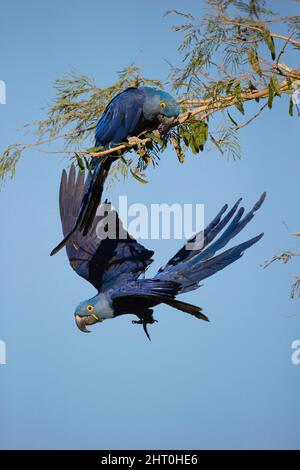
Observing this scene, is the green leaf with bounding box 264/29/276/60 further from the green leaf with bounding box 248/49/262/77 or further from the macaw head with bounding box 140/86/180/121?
the macaw head with bounding box 140/86/180/121

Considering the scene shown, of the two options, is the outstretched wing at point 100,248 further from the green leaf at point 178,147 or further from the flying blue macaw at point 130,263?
the green leaf at point 178,147

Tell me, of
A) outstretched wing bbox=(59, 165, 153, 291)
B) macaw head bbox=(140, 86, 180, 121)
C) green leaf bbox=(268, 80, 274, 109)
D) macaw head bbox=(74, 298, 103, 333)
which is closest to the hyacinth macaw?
macaw head bbox=(140, 86, 180, 121)

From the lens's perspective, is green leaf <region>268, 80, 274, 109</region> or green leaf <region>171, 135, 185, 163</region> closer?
green leaf <region>268, 80, 274, 109</region>

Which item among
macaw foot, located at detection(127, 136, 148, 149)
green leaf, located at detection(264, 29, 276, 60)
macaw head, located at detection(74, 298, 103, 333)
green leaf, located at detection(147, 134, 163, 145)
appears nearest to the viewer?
green leaf, located at detection(264, 29, 276, 60)

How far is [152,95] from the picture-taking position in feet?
8.07

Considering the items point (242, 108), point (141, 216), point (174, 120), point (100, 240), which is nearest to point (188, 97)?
point (174, 120)

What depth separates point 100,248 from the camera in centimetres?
271

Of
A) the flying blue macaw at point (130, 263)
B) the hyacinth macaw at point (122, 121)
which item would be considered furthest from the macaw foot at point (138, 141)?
the flying blue macaw at point (130, 263)

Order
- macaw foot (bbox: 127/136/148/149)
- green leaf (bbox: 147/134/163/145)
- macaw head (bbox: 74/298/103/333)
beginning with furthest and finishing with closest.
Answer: macaw head (bbox: 74/298/103/333) → macaw foot (bbox: 127/136/148/149) → green leaf (bbox: 147/134/163/145)

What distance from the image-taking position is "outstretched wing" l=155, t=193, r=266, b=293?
2.43 m

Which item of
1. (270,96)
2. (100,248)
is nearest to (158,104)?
(270,96)

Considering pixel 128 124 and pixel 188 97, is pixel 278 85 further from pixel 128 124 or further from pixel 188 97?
pixel 128 124

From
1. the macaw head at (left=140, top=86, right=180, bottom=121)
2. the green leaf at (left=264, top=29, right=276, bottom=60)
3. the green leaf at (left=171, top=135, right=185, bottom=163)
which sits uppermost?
the green leaf at (left=264, top=29, right=276, bottom=60)

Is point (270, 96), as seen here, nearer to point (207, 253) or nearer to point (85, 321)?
point (207, 253)
